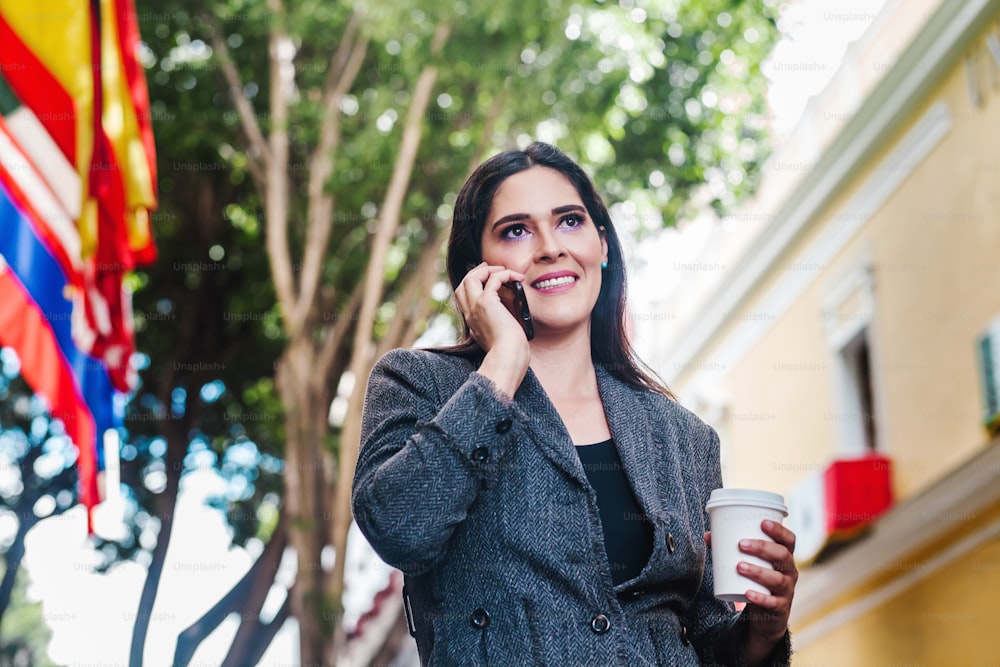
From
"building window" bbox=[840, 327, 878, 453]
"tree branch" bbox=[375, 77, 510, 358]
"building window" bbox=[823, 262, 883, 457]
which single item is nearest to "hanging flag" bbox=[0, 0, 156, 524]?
"tree branch" bbox=[375, 77, 510, 358]

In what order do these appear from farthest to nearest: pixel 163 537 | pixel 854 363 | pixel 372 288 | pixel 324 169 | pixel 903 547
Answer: pixel 854 363 < pixel 163 537 < pixel 903 547 < pixel 324 169 < pixel 372 288

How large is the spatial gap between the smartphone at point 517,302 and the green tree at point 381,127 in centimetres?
729

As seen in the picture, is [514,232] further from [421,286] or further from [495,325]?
[421,286]

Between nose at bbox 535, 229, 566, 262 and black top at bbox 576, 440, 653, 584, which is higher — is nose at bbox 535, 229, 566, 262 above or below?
above

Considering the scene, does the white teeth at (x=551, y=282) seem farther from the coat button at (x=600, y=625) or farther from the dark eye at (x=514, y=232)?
the coat button at (x=600, y=625)

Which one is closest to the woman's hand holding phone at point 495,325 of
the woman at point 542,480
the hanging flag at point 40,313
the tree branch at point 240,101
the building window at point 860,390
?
the woman at point 542,480

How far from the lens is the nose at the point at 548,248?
234 centimetres

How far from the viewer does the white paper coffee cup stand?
2.11 meters

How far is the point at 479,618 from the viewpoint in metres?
1.97

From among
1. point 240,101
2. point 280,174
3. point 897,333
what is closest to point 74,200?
point 280,174

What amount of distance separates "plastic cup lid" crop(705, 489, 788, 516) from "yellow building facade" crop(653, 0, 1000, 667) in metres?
8.34

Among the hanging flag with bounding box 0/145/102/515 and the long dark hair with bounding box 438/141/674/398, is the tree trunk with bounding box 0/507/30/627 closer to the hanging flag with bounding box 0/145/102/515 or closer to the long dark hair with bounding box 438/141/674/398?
the hanging flag with bounding box 0/145/102/515

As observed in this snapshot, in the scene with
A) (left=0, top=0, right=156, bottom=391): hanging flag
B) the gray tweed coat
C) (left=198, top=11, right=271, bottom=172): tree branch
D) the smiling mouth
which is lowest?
the gray tweed coat

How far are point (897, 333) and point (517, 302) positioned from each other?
10493 millimetres
